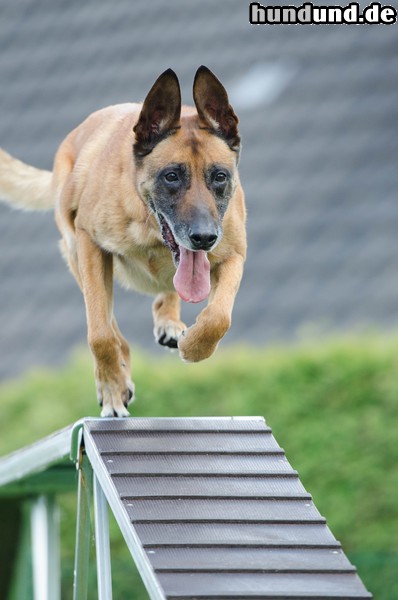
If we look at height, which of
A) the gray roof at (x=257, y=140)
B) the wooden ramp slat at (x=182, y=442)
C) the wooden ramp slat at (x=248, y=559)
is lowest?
the wooden ramp slat at (x=248, y=559)

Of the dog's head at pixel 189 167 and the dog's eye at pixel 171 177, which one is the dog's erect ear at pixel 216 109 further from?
the dog's eye at pixel 171 177

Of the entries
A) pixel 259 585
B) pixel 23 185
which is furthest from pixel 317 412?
pixel 259 585

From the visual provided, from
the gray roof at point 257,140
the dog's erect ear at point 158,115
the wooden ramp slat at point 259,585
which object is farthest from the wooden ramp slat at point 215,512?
the gray roof at point 257,140

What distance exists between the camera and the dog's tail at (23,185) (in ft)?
20.3

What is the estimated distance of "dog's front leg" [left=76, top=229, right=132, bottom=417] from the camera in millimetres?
4992

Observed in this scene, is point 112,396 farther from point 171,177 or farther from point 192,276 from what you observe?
point 171,177

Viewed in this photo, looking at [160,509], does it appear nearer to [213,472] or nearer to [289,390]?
[213,472]

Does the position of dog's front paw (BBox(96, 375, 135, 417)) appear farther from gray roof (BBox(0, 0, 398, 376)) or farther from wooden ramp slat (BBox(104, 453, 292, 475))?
gray roof (BBox(0, 0, 398, 376))

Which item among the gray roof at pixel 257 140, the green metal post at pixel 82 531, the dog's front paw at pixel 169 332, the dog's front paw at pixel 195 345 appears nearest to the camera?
the dog's front paw at pixel 195 345

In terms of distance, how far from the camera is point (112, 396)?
5.11 metres

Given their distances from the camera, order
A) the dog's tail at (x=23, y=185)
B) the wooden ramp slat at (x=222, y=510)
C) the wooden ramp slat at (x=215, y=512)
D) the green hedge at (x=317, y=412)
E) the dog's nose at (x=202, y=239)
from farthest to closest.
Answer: the green hedge at (x=317, y=412) → the dog's tail at (x=23, y=185) → the dog's nose at (x=202, y=239) → the wooden ramp slat at (x=222, y=510) → the wooden ramp slat at (x=215, y=512)

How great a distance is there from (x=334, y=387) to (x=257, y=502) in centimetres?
308

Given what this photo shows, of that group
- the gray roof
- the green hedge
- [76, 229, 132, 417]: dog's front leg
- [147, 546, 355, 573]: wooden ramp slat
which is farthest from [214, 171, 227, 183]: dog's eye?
the gray roof

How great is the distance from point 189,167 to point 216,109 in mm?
332
